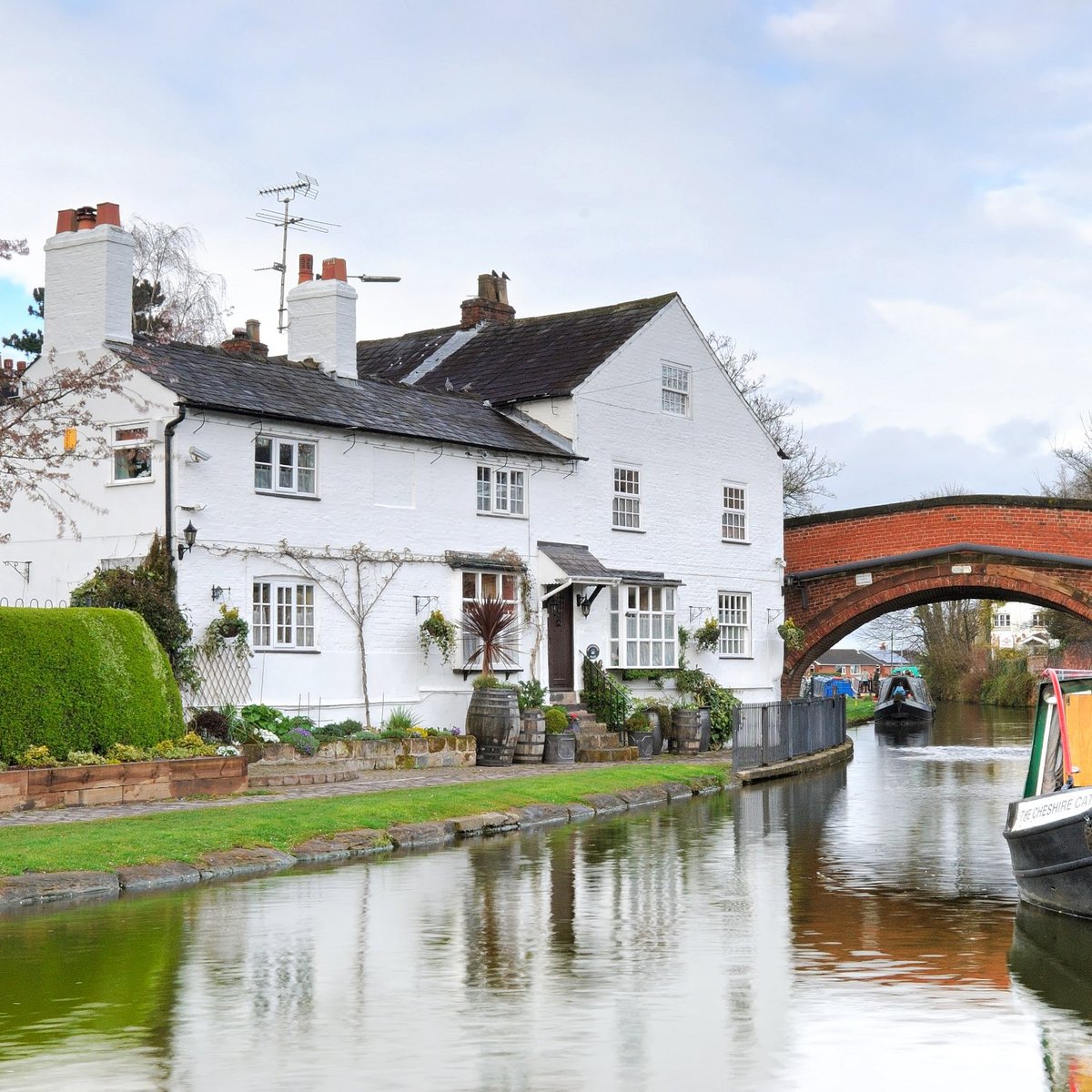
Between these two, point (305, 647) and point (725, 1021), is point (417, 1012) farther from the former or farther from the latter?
point (305, 647)

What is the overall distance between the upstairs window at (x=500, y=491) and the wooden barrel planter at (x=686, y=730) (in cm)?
513

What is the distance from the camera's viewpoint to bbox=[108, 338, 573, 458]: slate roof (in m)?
25.2

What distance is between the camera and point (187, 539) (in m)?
24.4

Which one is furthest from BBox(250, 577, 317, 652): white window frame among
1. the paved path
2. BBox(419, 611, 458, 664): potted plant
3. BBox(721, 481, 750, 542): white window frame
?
BBox(721, 481, 750, 542): white window frame

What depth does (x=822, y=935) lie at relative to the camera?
11820 mm

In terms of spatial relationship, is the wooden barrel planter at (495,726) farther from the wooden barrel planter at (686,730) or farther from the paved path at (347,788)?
the wooden barrel planter at (686,730)

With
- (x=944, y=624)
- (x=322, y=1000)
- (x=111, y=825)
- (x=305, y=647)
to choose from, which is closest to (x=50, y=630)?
(x=111, y=825)

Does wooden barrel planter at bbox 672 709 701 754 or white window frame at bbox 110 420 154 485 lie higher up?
white window frame at bbox 110 420 154 485

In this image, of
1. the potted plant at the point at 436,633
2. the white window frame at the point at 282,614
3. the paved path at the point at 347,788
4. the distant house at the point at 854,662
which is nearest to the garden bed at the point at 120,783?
the paved path at the point at 347,788

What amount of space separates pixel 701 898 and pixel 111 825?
637 centimetres

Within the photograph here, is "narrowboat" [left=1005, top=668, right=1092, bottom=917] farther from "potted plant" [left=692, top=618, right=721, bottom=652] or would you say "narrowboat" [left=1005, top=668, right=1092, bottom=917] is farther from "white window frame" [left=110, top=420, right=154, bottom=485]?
"potted plant" [left=692, top=618, right=721, bottom=652]

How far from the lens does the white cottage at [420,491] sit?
2527cm

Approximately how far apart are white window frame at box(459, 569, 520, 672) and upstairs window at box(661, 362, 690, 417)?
6347 millimetres

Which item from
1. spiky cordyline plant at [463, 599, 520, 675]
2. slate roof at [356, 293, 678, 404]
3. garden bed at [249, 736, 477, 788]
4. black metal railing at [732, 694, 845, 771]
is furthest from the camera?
slate roof at [356, 293, 678, 404]
